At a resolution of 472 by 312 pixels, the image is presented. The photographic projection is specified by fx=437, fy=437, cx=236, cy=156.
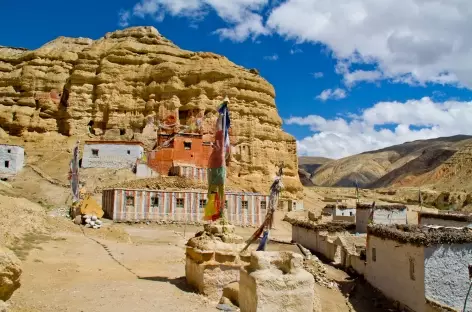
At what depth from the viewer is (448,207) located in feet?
201

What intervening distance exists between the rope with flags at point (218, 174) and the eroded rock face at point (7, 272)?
7.08 metres

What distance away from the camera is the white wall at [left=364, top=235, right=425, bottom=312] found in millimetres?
14328

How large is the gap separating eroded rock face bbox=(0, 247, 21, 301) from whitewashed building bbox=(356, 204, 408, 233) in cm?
2016

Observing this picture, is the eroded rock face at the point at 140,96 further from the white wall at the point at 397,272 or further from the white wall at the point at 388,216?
the white wall at the point at 397,272

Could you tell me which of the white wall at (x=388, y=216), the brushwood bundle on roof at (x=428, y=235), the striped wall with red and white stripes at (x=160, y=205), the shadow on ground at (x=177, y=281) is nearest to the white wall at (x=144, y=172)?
the striped wall with red and white stripes at (x=160, y=205)

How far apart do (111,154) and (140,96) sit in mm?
17914

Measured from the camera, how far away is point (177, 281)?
13.1 metres

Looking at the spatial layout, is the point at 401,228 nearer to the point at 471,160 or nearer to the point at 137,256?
the point at 137,256

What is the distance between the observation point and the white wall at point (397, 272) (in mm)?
14328

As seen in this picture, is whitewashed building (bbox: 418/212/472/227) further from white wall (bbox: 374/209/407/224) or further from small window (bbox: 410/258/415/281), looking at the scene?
small window (bbox: 410/258/415/281)

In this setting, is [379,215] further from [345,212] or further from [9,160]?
[9,160]

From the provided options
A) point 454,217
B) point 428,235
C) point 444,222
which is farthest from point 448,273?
point 444,222

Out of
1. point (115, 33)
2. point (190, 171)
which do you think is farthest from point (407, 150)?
point (190, 171)

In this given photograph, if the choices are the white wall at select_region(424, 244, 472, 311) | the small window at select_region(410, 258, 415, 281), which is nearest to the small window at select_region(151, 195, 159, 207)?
the small window at select_region(410, 258, 415, 281)
